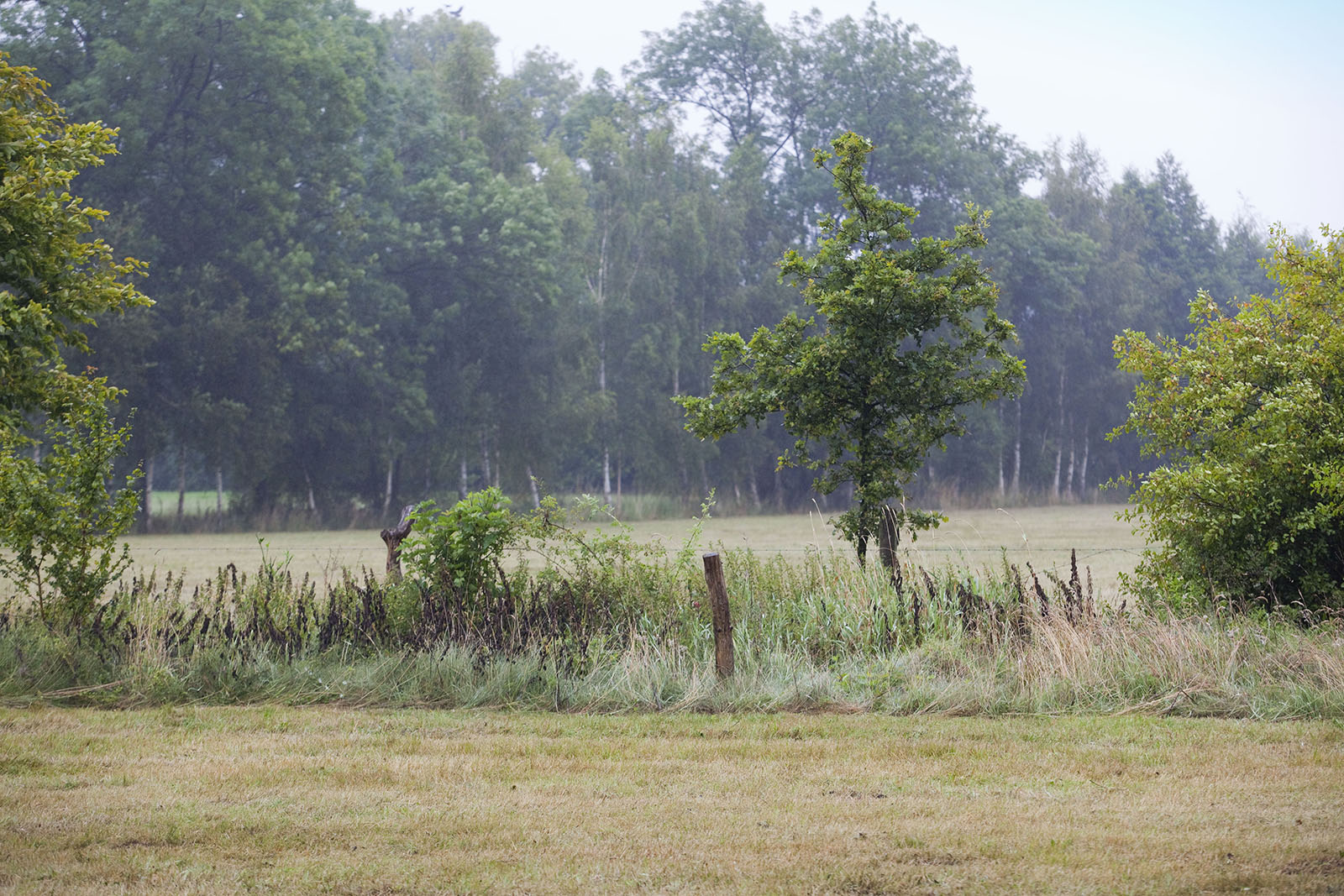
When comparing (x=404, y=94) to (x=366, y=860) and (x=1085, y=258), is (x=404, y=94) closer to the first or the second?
(x=1085, y=258)

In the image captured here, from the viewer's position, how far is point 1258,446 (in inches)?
372

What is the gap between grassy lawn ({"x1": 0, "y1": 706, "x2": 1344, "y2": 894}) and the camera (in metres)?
4.90

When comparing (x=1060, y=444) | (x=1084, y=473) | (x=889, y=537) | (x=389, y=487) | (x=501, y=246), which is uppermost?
(x=501, y=246)

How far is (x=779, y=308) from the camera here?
48.0 m

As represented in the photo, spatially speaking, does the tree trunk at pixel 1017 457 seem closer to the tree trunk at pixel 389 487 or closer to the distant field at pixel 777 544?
the distant field at pixel 777 544

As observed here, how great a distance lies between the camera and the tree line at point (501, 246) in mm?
34844

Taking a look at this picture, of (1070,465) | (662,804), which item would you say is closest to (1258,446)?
(662,804)

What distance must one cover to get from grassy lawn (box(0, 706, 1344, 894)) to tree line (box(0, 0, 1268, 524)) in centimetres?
2270

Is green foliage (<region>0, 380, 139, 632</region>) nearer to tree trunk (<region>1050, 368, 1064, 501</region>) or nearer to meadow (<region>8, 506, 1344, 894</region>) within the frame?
meadow (<region>8, 506, 1344, 894</region>)

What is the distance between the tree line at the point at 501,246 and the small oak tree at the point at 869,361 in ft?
58.8

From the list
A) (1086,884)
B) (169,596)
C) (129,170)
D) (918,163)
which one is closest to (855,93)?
(918,163)

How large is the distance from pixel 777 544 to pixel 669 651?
17118 mm

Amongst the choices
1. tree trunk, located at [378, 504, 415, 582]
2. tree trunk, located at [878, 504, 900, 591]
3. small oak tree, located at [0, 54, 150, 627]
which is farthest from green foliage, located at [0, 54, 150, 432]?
tree trunk, located at [878, 504, 900, 591]

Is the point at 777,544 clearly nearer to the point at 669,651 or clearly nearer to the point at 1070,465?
the point at 669,651
